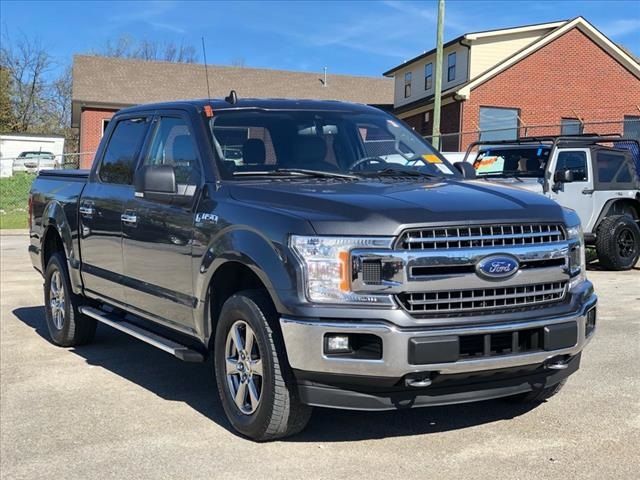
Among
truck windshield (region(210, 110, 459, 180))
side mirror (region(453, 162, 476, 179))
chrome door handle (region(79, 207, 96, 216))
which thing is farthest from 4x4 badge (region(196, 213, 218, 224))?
side mirror (region(453, 162, 476, 179))

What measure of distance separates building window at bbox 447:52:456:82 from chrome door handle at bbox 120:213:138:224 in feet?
96.9

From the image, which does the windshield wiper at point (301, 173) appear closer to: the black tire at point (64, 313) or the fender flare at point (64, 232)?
the fender flare at point (64, 232)

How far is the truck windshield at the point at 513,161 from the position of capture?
1180 cm

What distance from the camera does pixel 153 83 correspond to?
38094mm

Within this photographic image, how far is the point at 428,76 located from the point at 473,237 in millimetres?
32018

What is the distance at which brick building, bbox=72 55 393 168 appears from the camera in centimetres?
3616

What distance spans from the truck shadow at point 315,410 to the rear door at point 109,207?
2.06ft

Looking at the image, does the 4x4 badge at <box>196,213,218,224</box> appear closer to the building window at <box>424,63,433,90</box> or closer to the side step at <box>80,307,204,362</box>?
the side step at <box>80,307,204,362</box>

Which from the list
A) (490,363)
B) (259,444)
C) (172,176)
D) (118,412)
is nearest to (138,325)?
(118,412)

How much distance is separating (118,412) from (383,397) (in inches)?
78.5

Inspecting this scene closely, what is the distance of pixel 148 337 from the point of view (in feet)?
17.1

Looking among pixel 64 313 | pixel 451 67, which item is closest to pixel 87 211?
pixel 64 313

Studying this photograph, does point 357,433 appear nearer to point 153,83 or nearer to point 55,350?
point 55,350

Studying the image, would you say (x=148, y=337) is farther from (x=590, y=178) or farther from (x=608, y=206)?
(x=608, y=206)
